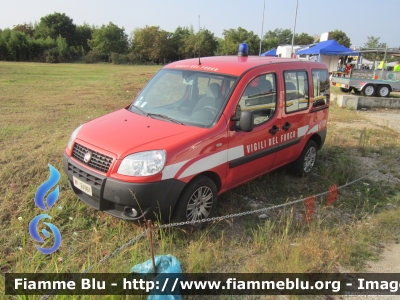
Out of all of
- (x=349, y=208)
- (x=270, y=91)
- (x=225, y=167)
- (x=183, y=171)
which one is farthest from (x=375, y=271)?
(x=270, y=91)

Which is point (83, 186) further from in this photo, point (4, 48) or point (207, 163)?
point (4, 48)

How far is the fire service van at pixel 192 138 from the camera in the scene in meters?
3.19

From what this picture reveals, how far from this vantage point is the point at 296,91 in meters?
4.94

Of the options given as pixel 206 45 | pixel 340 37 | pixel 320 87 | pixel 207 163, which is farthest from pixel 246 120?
pixel 340 37

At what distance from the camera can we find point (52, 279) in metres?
2.85

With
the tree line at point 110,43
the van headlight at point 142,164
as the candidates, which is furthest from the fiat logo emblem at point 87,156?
the tree line at point 110,43

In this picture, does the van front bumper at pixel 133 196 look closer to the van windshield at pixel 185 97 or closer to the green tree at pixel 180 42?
the van windshield at pixel 185 97

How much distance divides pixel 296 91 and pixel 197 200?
97.5 inches

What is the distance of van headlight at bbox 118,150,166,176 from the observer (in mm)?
3145

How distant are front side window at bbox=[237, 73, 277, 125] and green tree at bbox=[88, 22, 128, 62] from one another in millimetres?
62577

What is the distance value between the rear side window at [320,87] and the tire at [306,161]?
738 millimetres

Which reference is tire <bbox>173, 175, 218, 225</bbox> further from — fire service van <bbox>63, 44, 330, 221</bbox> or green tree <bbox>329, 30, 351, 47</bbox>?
green tree <bbox>329, 30, 351, 47</bbox>

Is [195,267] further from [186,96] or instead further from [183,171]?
[186,96]

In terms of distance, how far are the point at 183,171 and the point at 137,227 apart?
37.5 inches
